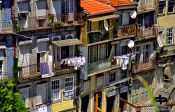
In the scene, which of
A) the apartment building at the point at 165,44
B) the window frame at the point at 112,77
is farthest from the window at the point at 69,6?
the apartment building at the point at 165,44

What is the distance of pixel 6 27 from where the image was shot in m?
31.4

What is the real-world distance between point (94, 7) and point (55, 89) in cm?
755

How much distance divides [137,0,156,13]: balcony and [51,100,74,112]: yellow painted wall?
12299 mm

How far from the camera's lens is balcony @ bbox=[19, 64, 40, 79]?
107ft

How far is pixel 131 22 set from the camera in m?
43.1

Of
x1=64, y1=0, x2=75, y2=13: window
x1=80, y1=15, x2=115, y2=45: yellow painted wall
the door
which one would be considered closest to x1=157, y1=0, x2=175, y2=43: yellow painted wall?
x1=80, y1=15, x2=115, y2=45: yellow painted wall

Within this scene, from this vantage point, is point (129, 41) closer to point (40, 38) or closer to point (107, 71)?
point (107, 71)

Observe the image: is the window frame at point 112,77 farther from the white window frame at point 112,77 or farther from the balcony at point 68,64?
the balcony at point 68,64

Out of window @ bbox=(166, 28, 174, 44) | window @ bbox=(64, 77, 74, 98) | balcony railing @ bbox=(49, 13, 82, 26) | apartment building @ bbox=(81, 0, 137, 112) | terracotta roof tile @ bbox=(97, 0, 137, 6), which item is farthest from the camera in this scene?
window @ bbox=(166, 28, 174, 44)

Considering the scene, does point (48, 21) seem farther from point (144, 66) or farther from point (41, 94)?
point (144, 66)

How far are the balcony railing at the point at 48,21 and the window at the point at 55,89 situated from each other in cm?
462

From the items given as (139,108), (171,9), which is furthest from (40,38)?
(171,9)

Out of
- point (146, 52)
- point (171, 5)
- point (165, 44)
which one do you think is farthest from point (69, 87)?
point (171, 5)

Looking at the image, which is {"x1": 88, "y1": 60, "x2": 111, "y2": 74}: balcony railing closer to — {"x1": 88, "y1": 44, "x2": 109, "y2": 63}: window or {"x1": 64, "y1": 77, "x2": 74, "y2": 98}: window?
{"x1": 88, "y1": 44, "x2": 109, "y2": 63}: window
